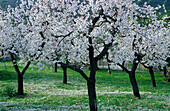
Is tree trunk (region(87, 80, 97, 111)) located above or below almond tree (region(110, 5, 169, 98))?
below

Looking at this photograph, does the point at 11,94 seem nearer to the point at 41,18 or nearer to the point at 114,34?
the point at 41,18

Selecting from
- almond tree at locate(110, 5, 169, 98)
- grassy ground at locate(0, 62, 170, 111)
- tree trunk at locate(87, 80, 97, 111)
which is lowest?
grassy ground at locate(0, 62, 170, 111)

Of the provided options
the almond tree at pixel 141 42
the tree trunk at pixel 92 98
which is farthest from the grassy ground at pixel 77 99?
the almond tree at pixel 141 42

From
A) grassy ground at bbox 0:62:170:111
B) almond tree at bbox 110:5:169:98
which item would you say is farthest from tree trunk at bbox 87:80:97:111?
almond tree at bbox 110:5:169:98

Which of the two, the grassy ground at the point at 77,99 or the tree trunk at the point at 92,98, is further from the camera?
the grassy ground at the point at 77,99

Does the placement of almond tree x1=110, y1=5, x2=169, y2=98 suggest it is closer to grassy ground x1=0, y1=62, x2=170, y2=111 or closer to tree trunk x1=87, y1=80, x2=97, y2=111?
grassy ground x1=0, y1=62, x2=170, y2=111

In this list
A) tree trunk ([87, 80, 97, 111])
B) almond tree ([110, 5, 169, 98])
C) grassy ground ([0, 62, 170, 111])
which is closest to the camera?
almond tree ([110, 5, 169, 98])

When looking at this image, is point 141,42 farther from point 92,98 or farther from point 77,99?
point 92,98

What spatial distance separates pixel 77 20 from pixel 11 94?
13944 mm

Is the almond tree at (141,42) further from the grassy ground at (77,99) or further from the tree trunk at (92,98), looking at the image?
the tree trunk at (92,98)

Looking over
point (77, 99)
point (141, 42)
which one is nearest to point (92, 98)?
point (77, 99)

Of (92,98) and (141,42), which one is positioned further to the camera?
(141,42)

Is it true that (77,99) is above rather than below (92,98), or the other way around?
below

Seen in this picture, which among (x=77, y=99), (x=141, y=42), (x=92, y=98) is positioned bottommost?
(x=77, y=99)
